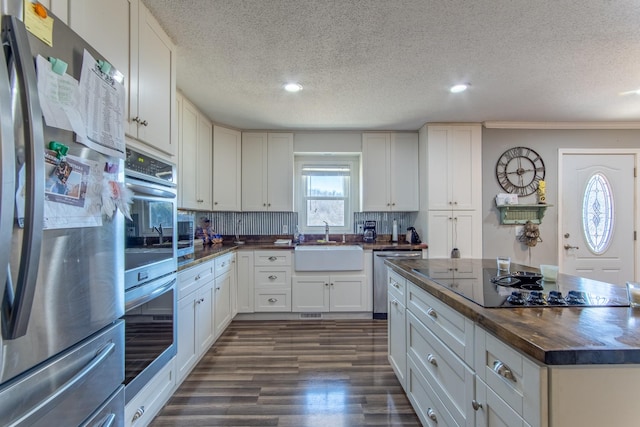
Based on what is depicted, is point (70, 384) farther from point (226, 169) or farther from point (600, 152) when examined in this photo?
point (600, 152)

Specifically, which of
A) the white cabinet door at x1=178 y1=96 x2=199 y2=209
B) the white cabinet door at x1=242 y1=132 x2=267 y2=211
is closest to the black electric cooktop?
the white cabinet door at x1=178 y1=96 x2=199 y2=209

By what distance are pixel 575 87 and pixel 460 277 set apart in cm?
233

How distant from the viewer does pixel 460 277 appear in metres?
1.54

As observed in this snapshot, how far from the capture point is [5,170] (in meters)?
0.59

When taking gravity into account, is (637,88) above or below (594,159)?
above

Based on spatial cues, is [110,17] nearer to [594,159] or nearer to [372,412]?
[372,412]

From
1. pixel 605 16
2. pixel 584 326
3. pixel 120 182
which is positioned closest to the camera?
pixel 584 326

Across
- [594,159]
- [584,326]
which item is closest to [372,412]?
[584,326]

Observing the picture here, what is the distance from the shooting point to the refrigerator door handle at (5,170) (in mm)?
591

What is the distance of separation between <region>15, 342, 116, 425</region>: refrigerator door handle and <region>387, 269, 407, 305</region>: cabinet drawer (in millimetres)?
1524

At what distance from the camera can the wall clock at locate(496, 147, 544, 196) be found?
3596mm

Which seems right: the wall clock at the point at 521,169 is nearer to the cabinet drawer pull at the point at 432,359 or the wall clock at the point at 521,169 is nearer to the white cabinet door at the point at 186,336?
the cabinet drawer pull at the point at 432,359

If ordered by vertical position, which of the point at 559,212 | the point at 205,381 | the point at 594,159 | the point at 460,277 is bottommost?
the point at 205,381

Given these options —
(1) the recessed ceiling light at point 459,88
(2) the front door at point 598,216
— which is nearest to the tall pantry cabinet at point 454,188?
(1) the recessed ceiling light at point 459,88
